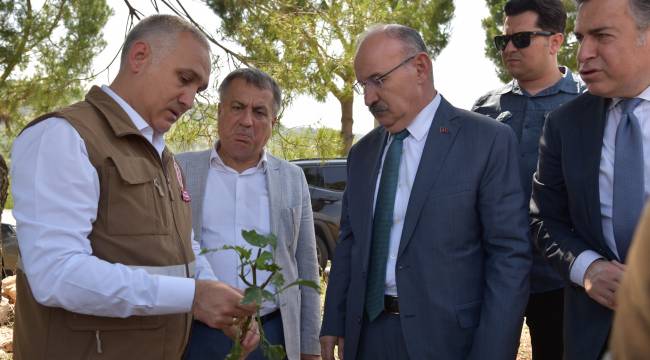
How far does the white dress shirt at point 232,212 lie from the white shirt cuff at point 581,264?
1215 millimetres

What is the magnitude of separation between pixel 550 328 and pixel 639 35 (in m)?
1.47

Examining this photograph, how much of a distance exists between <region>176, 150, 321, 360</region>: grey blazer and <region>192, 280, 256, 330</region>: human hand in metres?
0.93

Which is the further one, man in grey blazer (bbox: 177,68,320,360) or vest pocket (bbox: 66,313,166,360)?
man in grey blazer (bbox: 177,68,320,360)

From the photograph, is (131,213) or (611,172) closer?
(131,213)

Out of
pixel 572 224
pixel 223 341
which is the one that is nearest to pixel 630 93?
pixel 572 224

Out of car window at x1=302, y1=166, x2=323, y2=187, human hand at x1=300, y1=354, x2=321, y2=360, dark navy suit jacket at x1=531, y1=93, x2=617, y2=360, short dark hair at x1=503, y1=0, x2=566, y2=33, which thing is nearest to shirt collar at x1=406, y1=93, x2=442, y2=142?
dark navy suit jacket at x1=531, y1=93, x2=617, y2=360

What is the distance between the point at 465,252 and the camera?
250 cm

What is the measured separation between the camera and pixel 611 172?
7.63 feet

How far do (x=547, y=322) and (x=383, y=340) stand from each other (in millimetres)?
1000

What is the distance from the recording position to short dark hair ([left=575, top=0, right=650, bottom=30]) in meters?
2.23

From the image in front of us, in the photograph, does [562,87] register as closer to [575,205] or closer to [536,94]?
[536,94]

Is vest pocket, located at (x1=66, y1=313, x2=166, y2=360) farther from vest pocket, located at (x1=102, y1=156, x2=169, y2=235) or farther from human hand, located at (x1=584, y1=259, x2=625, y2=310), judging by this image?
human hand, located at (x1=584, y1=259, x2=625, y2=310)

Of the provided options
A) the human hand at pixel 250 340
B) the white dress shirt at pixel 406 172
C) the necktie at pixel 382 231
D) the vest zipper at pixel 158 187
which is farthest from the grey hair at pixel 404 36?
the human hand at pixel 250 340

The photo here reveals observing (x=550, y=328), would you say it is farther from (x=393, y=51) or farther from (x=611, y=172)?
(x=393, y=51)
